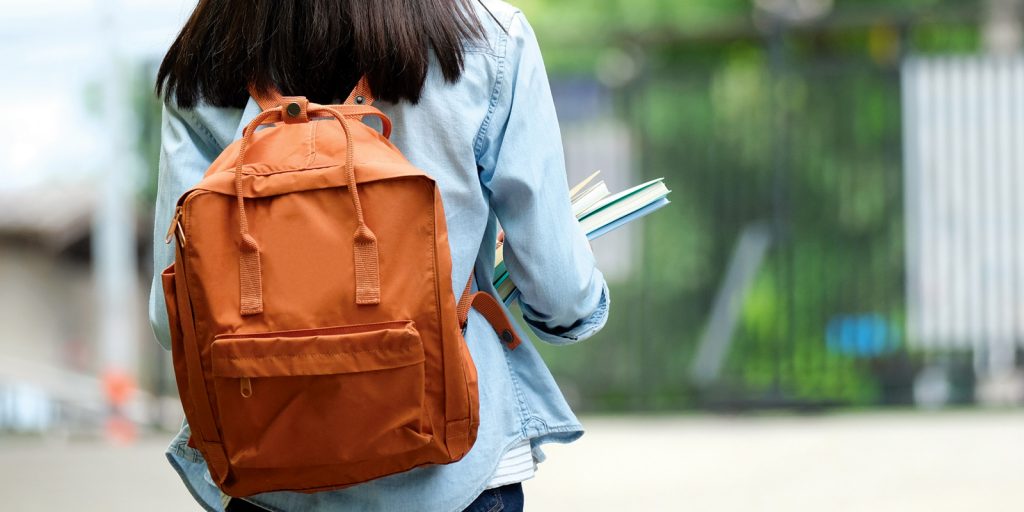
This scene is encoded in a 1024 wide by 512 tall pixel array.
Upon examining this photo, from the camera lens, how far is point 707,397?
855 cm

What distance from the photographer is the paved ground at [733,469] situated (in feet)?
18.5

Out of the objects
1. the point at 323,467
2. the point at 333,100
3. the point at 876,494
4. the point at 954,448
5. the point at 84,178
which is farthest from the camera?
the point at 84,178

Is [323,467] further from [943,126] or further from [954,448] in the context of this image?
[943,126]

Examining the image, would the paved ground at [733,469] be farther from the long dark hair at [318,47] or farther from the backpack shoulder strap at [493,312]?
the long dark hair at [318,47]

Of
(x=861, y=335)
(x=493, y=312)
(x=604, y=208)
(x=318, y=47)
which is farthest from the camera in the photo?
(x=861, y=335)

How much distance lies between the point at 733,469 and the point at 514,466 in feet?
15.2

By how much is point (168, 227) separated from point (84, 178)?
2205cm

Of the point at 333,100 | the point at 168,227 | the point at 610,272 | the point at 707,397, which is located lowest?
the point at 707,397

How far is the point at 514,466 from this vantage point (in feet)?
6.19

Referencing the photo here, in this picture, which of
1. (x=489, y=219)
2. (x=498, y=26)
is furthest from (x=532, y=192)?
(x=498, y=26)

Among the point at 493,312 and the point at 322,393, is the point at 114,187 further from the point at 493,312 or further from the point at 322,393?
the point at 322,393

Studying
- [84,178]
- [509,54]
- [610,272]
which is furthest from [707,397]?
[84,178]

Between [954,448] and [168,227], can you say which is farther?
[954,448]

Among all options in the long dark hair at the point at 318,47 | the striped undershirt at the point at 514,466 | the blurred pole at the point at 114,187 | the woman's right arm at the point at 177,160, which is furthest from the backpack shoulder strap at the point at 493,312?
the blurred pole at the point at 114,187
